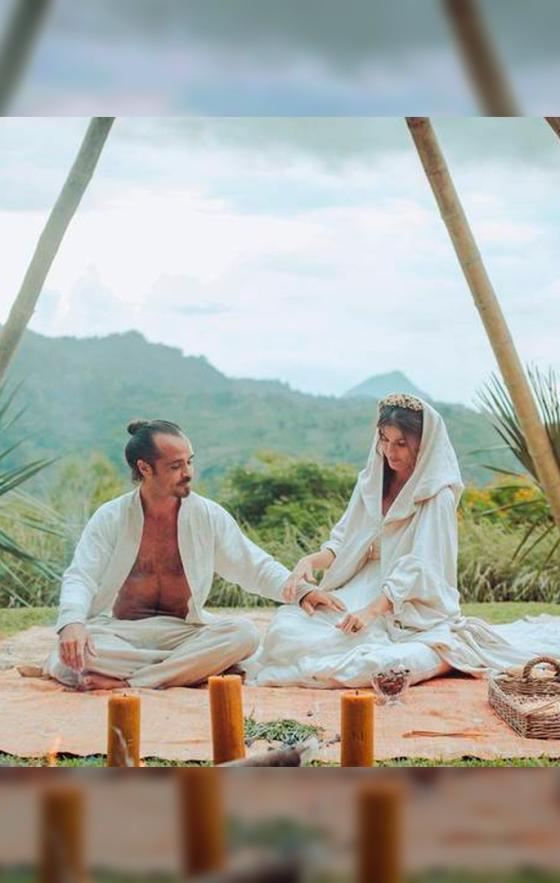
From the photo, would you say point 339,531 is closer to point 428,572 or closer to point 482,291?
point 428,572

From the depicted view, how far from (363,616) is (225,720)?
0.61 metres

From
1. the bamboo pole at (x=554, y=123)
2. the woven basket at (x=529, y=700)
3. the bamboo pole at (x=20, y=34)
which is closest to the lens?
the bamboo pole at (x=20, y=34)

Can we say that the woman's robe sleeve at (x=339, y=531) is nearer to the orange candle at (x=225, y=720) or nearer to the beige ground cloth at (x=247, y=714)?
the beige ground cloth at (x=247, y=714)

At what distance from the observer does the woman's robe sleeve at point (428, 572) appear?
6086 mm

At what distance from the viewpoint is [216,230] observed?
6086mm

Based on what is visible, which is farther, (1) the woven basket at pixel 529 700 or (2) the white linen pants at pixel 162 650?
(2) the white linen pants at pixel 162 650

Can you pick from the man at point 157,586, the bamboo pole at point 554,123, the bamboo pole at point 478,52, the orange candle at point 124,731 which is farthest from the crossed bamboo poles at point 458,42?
the orange candle at point 124,731

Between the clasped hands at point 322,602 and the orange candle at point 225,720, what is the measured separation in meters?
0.41

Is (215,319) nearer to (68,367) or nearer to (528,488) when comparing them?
(68,367)

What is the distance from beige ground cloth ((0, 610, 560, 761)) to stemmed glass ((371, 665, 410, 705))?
3cm

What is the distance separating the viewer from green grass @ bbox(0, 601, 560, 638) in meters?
6.12


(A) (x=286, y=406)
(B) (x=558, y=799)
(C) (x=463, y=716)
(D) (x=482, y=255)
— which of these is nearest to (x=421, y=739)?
(C) (x=463, y=716)

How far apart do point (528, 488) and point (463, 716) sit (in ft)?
2.73

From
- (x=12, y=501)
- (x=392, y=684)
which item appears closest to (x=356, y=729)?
(x=392, y=684)
